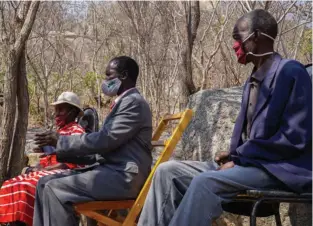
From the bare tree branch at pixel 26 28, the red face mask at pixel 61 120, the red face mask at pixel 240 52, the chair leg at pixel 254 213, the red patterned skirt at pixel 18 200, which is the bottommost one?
the red patterned skirt at pixel 18 200

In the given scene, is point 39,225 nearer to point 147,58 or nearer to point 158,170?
point 158,170

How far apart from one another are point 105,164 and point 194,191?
1141 millimetres

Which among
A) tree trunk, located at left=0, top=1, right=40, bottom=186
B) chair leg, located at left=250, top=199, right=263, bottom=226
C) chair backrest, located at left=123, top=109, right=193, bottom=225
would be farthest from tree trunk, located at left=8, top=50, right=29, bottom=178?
chair leg, located at left=250, top=199, right=263, bottom=226

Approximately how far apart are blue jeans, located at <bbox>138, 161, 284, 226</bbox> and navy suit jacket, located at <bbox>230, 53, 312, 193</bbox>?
8cm

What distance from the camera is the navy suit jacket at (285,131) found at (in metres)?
2.63

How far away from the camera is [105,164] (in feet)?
11.9

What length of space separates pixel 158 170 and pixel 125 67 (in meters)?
1.18

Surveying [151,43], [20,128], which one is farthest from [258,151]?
[151,43]

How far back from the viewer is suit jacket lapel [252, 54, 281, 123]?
282 cm

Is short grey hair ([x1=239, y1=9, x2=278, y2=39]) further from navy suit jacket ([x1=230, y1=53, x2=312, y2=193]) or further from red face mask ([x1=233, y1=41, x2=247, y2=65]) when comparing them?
navy suit jacket ([x1=230, y1=53, x2=312, y2=193])

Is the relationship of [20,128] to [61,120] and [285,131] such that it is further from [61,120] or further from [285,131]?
[285,131]

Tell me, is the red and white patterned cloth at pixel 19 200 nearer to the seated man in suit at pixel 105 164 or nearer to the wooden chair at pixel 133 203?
the seated man in suit at pixel 105 164

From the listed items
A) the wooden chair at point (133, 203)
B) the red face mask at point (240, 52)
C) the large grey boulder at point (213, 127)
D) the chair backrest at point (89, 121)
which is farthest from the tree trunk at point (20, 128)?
the red face mask at point (240, 52)

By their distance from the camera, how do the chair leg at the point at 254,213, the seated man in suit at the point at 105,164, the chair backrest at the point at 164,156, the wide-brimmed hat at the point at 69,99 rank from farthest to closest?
1. the wide-brimmed hat at the point at 69,99
2. the seated man in suit at the point at 105,164
3. the chair backrest at the point at 164,156
4. the chair leg at the point at 254,213
